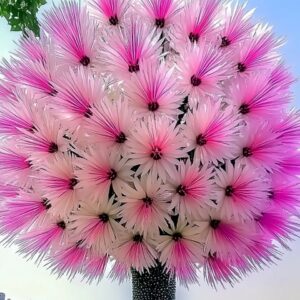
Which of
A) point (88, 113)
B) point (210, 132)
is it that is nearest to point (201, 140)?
point (210, 132)

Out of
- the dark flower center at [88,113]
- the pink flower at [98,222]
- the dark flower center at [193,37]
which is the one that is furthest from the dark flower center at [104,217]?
the dark flower center at [193,37]

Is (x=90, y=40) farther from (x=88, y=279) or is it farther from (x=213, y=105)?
(x=88, y=279)

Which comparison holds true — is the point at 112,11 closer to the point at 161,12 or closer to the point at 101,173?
the point at 161,12

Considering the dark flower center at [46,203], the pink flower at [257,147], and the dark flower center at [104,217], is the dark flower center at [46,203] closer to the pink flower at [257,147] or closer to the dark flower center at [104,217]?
the dark flower center at [104,217]

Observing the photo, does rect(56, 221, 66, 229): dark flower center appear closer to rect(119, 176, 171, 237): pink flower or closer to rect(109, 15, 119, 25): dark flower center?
rect(119, 176, 171, 237): pink flower

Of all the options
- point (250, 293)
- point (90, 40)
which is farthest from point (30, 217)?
point (250, 293)

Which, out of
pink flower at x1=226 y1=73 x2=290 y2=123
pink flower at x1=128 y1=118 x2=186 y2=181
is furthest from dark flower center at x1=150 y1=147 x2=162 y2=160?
pink flower at x1=226 y1=73 x2=290 y2=123

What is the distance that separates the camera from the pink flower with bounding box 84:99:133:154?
0.51 meters

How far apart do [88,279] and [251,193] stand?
0.21 m

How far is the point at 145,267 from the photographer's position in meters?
0.54

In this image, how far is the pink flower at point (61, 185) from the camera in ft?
1.73

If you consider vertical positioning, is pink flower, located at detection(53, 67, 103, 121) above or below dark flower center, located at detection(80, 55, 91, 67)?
below

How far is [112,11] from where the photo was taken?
23.9 inches

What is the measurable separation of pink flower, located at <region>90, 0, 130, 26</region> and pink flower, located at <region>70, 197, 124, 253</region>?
0.22m
